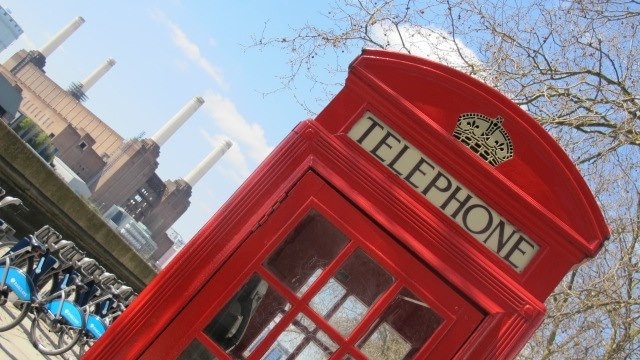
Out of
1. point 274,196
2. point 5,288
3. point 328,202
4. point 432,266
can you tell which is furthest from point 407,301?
point 5,288

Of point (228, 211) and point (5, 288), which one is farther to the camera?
point (5, 288)

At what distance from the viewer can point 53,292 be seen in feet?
21.3

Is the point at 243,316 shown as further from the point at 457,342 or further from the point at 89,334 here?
the point at 89,334

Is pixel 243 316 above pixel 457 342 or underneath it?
underneath

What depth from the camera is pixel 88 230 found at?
8.40m

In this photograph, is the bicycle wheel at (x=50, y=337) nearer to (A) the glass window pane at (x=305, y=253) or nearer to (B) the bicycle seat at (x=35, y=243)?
(B) the bicycle seat at (x=35, y=243)

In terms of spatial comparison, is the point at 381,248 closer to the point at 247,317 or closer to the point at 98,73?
the point at 247,317

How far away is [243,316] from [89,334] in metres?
4.47

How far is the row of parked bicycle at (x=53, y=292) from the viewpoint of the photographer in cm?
582

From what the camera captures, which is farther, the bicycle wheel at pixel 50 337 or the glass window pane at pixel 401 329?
the bicycle wheel at pixel 50 337

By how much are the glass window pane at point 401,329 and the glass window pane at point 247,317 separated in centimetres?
36

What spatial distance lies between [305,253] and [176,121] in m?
95.8

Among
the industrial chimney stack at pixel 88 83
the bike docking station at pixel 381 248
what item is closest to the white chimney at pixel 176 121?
the industrial chimney stack at pixel 88 83

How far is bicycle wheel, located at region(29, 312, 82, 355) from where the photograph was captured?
19.3ft
